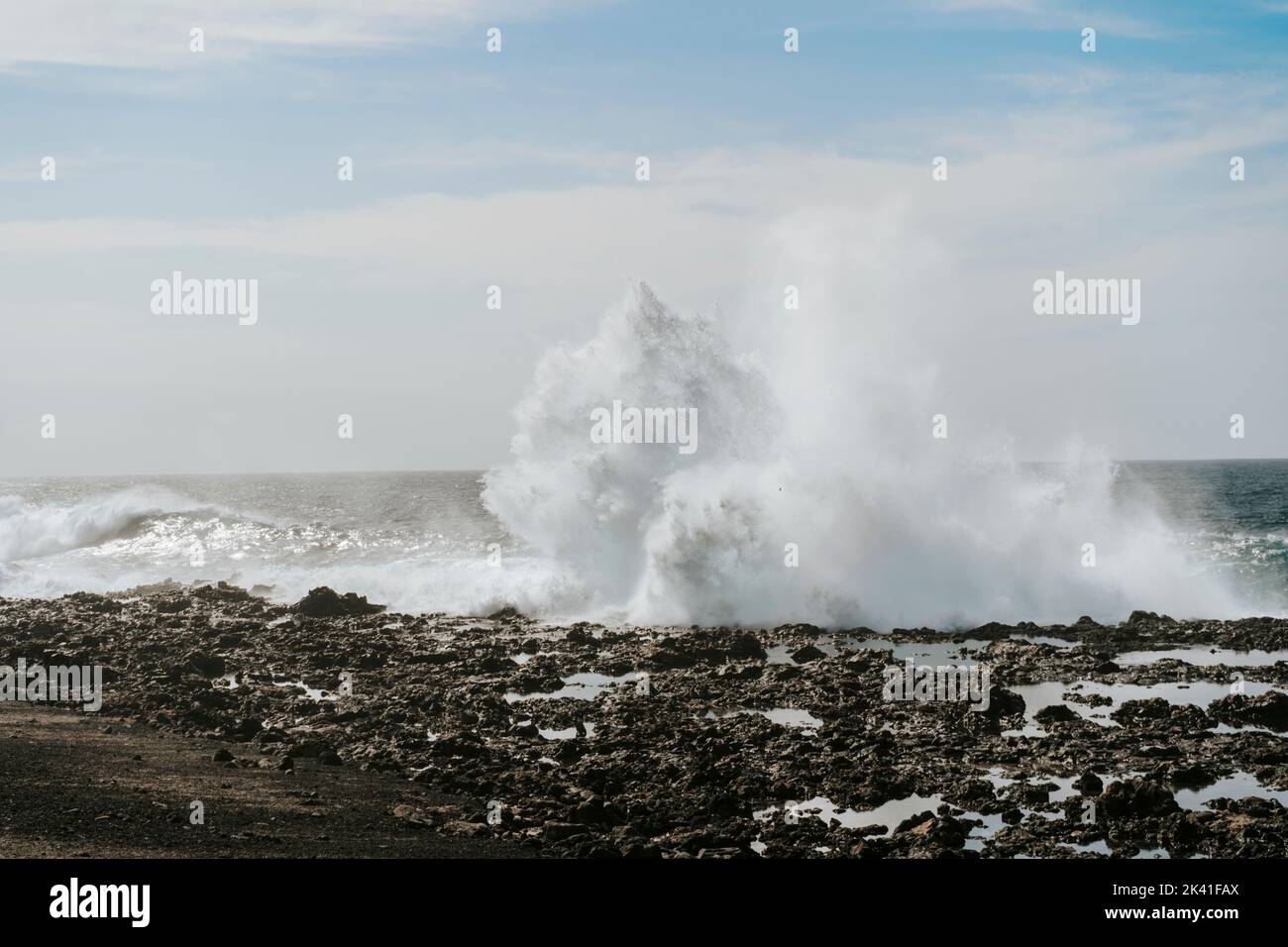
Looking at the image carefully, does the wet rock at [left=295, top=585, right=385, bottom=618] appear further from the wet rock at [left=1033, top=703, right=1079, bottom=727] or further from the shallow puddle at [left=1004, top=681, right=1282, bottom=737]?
the wet rock at [left=1033, top=703, right=1079, bottom=727]

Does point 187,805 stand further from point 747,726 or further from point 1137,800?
point 1137,800

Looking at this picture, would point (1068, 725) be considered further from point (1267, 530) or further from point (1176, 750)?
point (1267, 530)

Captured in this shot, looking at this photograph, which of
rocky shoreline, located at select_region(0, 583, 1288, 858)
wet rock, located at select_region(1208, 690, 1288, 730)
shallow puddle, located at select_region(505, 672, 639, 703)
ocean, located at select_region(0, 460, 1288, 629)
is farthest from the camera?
ocean, located at select_region(0, 460, 1288, 629)

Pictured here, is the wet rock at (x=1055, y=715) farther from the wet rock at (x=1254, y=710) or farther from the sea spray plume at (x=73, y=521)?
the sea spray plume at (x=73, y=521)

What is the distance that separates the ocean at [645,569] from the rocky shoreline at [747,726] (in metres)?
2.38

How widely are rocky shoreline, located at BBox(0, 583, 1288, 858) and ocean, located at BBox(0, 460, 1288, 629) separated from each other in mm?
2384

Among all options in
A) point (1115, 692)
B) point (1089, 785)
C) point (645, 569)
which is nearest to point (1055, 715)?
point (1115, 692)

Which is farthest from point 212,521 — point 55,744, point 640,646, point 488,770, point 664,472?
point 488,770

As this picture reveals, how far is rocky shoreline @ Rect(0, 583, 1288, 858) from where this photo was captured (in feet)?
44.3

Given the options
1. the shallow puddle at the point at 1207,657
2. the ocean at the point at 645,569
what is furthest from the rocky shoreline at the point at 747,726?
the ocean at the point at 645,569

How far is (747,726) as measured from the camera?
18.6 m

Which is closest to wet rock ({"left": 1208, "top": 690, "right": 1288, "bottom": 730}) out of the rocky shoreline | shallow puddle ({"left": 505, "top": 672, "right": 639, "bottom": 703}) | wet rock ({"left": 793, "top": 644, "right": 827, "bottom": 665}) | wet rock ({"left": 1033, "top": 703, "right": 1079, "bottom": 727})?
the rocky shoreline

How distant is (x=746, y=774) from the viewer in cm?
1573
